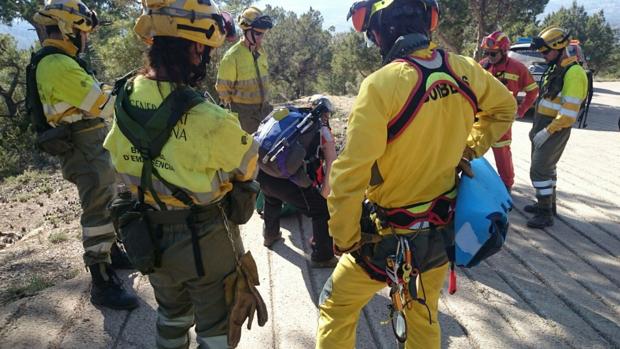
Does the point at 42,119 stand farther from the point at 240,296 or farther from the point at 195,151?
the point at 240,296

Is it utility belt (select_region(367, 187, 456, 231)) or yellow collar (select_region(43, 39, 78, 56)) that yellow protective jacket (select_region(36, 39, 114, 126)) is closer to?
yellow collar (select_region(43, 39, 78, 56))

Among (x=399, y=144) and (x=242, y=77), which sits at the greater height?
(x=399, y=144)

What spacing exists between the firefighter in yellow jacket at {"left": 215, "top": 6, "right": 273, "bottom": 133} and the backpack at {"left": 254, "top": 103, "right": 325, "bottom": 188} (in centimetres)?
272

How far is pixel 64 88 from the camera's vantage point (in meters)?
3.37

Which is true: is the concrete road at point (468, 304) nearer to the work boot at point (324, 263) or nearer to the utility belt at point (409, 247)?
the work boot at point (324, 263)

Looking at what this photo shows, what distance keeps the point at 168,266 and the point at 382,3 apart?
1760 millimetres

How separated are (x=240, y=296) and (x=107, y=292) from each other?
6.32ft

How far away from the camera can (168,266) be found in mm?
2283

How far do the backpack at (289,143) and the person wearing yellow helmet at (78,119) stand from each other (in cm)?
132

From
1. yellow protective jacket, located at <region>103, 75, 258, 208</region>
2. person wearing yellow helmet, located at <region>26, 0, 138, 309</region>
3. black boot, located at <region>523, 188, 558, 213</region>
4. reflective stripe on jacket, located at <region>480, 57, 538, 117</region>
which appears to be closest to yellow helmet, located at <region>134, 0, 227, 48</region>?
yellow protective jacket, located at <region>103, 75, 258, 208</region>

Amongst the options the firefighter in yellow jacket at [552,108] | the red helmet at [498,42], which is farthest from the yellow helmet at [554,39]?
the red helmet at [498,42]

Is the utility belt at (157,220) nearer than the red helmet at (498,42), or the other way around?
the utility belt at (157,220)

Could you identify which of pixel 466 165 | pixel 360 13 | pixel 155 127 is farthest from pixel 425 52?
pixel 155 127

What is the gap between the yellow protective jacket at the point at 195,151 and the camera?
2070 millimetres
